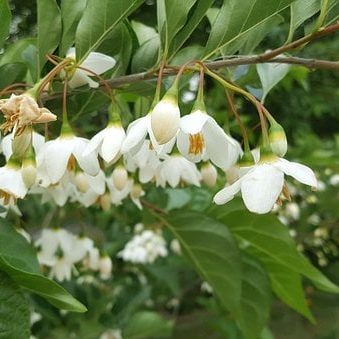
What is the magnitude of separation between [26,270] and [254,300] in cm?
59

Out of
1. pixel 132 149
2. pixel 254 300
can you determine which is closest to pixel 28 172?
pixel 132 149

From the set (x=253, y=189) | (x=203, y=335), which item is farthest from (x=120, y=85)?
(x=203, y=335)

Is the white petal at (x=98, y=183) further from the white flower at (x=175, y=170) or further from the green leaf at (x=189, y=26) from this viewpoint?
the green leaf at (x=189, y=26)

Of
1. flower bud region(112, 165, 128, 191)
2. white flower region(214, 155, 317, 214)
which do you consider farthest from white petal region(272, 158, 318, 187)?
flower bud region(112, 165, 128, 191)

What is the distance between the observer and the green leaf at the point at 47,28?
2.71ft

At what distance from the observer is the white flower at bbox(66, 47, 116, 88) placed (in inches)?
34.4

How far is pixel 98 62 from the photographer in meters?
0.88

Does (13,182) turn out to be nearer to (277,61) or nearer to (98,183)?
(98,183)

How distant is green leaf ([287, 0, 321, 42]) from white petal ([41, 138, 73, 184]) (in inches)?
13.1

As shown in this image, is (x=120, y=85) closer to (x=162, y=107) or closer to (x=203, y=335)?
(x=162, y=107)

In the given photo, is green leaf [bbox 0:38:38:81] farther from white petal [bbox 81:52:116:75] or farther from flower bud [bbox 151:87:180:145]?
flower bud [bbox 151:87:180:145]

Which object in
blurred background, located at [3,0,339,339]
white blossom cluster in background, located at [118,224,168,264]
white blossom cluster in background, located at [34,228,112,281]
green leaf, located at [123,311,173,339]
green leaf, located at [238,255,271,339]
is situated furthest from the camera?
white blossom cluster in background, located at [118,224,168,264]

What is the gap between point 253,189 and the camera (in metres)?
0.71

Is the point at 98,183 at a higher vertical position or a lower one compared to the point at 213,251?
higher
